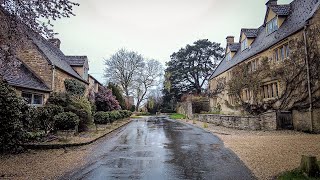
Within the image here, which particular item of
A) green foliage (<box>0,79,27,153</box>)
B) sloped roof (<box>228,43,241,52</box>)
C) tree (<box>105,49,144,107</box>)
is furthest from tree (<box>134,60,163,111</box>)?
green foliage (<box>0,79,27,153</box>)

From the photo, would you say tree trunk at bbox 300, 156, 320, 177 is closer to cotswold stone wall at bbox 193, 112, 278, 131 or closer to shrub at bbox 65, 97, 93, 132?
cotswold stone wall at bbox 193, 112, 278, 131

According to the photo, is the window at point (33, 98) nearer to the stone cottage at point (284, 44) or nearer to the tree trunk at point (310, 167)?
the tree trunk at point (310, 167)

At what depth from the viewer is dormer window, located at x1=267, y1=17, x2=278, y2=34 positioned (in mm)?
22197

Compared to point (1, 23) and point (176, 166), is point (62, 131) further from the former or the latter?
point (176, 166)

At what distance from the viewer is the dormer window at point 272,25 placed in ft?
72.8

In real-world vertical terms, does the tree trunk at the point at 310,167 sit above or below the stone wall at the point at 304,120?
below

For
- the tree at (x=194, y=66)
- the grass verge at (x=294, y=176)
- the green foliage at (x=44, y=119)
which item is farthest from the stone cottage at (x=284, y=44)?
the tree at (x=194, y=66)

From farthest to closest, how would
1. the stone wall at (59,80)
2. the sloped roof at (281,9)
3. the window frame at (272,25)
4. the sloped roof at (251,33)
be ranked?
the sloped roof at (251,33), the window frame at (272,25), the sloped roof at (281,9), the stone wall at (59,80)

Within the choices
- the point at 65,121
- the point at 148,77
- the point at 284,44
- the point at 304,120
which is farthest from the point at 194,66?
the point at 65,121

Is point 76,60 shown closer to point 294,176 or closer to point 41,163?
point 41,163

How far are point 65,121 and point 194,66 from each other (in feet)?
145

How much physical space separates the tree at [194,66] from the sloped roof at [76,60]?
29.4 m

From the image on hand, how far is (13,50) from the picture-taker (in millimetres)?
8117

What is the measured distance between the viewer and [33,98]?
55.2 ft
